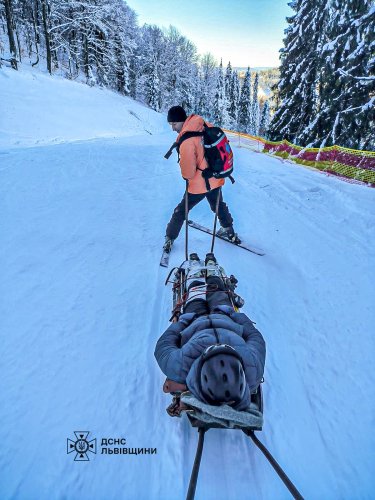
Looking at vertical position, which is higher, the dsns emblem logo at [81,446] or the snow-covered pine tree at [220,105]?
the snow-covered pine tree at [220,105]

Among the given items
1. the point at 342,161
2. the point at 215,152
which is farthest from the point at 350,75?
the point at 215,152

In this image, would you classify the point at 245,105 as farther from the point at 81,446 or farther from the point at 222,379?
the point at 81,446

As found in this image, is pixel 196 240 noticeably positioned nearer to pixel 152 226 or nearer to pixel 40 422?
pixel 152 226

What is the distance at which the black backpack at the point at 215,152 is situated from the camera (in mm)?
3727

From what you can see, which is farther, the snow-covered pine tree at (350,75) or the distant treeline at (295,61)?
the distant treeline at (295,61)

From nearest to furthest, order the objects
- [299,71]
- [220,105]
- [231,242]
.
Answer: [231,242]
[299,71]
[220,105]

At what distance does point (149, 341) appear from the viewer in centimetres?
287

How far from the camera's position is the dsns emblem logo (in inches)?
77.3

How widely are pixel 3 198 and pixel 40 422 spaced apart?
4517 mm

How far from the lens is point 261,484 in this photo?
75.8 inches

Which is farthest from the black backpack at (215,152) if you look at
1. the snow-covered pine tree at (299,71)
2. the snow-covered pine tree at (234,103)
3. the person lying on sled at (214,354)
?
the snow-covered pine tree at (234,103)

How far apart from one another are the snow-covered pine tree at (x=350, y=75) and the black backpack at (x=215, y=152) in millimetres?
8229

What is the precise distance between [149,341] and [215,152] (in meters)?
2.44

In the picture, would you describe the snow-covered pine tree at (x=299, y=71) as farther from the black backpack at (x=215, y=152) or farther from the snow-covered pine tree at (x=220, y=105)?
the snow-covered pine tree at (x=220, y=105)
